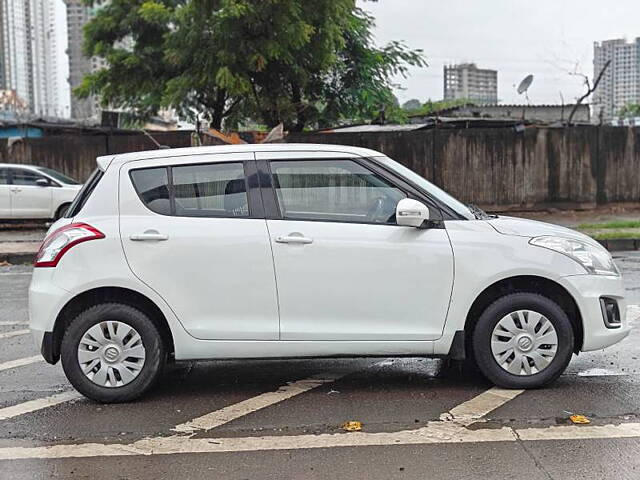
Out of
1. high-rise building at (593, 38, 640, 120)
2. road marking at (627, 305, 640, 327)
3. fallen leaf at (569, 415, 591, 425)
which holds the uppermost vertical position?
high-rise building at (593, 38, 640, 120)

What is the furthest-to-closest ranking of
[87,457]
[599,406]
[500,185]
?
[500,185] → [599,406] → [87,457]

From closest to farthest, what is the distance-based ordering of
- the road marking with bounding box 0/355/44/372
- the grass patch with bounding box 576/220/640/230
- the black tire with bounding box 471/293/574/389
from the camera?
the black tire with bounding box 471/293/574/389
the road marking with bounding box 0/355/44/372
the grass patch with bounding box 576/220/640/230

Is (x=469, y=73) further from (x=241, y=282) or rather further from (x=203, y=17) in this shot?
(x=241, y=282)

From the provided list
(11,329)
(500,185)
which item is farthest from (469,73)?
(11,329)

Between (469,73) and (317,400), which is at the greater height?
(469,73)

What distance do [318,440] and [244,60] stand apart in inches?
527

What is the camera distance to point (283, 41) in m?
16.5

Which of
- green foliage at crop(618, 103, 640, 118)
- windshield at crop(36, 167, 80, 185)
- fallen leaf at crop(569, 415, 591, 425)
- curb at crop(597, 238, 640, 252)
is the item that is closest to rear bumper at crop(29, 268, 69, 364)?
fallen leaf at crop(569, 415, 591, 425)

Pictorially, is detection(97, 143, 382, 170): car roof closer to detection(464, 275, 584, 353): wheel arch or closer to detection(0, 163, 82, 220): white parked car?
detection(464, 275, 584, 353): wheel arch

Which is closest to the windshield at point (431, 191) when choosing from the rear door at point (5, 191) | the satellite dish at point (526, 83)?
the rear door at point (5, 191)

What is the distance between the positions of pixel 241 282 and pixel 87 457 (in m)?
1.49

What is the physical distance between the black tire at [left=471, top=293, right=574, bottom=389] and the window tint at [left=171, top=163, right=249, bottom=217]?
5.88 ft

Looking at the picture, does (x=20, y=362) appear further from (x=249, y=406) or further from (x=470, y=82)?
(x=470, y=82)

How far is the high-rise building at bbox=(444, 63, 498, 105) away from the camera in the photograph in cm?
6038
